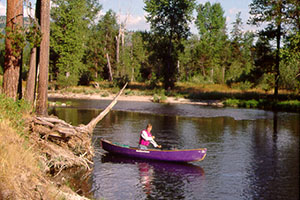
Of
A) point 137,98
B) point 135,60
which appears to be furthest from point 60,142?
point 135,60

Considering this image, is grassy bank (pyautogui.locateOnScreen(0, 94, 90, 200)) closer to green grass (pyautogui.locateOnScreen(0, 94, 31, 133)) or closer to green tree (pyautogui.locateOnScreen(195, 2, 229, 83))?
green grass (pyautogui.locateOnScreen(0, 94, 31, 133))

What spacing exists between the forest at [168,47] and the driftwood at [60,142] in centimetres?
328

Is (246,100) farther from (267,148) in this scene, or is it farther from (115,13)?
(115,13)

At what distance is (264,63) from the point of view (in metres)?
42.1

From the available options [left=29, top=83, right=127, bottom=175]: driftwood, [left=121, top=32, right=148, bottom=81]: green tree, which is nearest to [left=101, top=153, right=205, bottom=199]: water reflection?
[left=29, top=83, right=127, bottom=175]: driftwood

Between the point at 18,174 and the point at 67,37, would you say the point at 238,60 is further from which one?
→ the point at 18,174

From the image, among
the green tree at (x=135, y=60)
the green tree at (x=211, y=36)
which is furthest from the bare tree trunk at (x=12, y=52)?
the green tree at (x=211, y=36)

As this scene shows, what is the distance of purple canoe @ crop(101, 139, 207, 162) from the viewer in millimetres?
16375

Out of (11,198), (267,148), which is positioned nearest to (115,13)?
(267,148)

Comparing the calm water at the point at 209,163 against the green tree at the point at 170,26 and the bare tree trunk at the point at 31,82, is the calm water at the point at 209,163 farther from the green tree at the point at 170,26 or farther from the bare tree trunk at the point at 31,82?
the green tree at the point at 170,26

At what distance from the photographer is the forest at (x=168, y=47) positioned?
126ft

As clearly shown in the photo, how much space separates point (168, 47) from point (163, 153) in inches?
1582

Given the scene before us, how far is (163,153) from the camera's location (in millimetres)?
16766

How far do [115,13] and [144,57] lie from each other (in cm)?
1022
